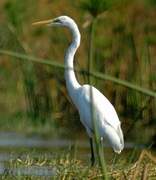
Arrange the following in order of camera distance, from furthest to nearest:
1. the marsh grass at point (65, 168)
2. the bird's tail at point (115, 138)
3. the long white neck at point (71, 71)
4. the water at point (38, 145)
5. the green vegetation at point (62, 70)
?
the green vegetation at point (62, 70) → the long white neck at point (71, 71) → the water at point (38, 145) → the bird's tail at point (115, 138) → the marsh grass at point (65, 168)

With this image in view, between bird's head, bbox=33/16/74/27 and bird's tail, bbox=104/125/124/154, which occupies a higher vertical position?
bird's head, bbox=33/16/74/27

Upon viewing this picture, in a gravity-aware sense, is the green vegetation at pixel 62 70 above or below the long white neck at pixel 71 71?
below

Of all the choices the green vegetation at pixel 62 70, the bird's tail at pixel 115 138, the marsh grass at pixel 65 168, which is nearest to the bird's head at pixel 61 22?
the green vegetation at pixel 62 70

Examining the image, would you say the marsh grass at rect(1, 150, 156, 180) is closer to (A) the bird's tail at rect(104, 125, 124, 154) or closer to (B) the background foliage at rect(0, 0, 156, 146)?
(A) the bird's tail at rect(104, 125, 124, 154)

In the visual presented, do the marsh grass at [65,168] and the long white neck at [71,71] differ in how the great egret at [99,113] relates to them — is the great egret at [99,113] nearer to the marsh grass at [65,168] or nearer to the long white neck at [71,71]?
the long white neck at [71,71]

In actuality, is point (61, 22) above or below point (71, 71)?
above

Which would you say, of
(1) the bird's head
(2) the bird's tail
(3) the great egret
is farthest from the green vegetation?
(2) the bird's tail

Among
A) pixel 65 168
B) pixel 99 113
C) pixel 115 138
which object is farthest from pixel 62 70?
pixel 65 168

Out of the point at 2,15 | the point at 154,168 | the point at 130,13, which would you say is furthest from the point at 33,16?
the point at 154,168

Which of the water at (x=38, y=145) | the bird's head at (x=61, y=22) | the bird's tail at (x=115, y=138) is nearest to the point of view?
the bird's tail at (x=115, y=138)

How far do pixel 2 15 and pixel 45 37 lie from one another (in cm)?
85

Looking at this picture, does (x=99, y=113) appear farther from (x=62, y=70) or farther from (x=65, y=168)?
(x=62, y=70)

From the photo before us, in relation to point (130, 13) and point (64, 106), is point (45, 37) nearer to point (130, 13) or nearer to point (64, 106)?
point (130, 13)

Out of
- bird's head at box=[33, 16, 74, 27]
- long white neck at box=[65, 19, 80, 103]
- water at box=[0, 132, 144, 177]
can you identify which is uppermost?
bird's head at box=[33, 16, 74, 27]
